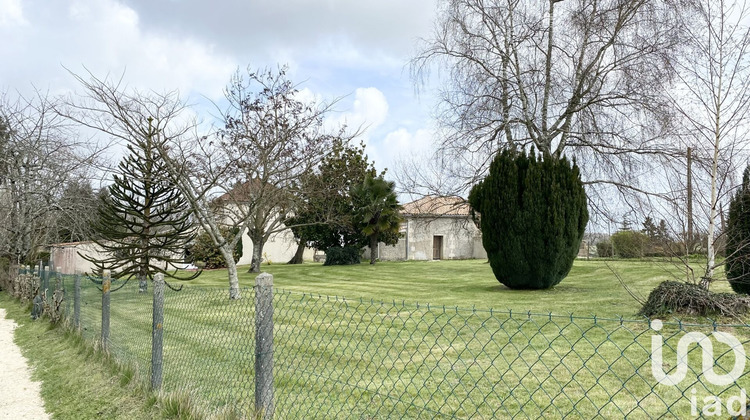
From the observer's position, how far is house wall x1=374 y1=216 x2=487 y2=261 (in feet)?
115

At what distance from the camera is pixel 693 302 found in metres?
8.16

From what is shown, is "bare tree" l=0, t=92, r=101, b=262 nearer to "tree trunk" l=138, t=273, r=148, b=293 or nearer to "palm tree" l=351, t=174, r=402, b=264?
"tree trunk" l=138, t=273, r=148, b=293

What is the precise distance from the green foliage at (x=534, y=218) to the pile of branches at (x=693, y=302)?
5.27 meters

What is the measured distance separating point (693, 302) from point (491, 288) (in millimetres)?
7233

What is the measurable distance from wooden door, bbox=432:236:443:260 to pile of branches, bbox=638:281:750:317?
28.0 metres

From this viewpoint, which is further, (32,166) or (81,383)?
(32,166)

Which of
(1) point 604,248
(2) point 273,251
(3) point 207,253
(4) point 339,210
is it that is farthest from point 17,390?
(2) point 273,251

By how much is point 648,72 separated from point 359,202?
51.7ft

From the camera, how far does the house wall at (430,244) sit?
35125mm

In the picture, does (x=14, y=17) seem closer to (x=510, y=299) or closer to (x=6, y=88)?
(x=6, y=88)

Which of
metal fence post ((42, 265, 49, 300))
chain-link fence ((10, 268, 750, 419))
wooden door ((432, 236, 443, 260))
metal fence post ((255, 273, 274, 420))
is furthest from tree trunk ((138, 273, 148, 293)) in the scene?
wooden door ((432, 236, 443, 260))

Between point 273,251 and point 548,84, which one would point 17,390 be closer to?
point 548,84

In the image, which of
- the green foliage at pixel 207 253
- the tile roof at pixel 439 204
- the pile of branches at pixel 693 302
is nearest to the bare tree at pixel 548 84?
the tile roof at pixel 439 204

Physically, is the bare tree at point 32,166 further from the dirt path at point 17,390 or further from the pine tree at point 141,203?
the dirt path at point 17,390
